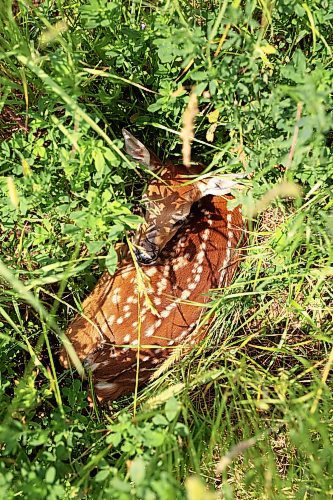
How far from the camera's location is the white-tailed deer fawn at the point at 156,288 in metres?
2.64

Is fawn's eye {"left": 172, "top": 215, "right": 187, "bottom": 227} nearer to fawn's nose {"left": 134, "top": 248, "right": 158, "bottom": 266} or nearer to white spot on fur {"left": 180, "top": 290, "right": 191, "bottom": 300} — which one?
fawn's nose {"left": 134, "top": 248, "right": 158, "bottom": 266}

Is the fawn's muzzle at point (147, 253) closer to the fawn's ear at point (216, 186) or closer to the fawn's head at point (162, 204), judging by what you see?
the fawn's head at point (162, 204)

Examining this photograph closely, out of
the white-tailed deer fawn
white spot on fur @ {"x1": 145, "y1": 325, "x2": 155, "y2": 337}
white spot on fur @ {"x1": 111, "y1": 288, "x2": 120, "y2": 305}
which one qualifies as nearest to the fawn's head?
the white-tailed deer fawn

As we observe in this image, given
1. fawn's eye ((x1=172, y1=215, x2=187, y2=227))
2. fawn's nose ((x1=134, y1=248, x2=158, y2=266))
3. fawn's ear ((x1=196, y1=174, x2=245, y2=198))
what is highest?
fawn's ear ((x1=196, y1=174, x2=245, y2=198))

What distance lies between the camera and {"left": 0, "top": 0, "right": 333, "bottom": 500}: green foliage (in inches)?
75.8

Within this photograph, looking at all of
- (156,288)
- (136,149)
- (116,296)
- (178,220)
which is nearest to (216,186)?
(178,220)

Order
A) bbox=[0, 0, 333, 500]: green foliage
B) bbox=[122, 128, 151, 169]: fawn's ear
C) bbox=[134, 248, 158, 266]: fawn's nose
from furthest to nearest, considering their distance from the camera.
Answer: bbox=[134, 248, 158, 266]: fawn's nose < bbox=[122, 128, 151, 169]: fawn's ear < bbox=[0, 0, 333, 500]: green foliage

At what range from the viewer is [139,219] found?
Answer: 2135 millimetres

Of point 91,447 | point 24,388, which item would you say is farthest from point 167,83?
point 91,447

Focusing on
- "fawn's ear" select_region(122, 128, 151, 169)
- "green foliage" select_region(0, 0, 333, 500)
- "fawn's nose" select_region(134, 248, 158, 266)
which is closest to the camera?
"green foliage" select_region(0, 0, 333, 500)

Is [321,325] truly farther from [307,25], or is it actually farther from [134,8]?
[134,8]

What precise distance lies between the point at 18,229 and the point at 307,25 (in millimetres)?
1457

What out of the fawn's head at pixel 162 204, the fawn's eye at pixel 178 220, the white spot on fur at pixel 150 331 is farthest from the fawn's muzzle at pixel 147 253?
the white spot on fur at pixel 150 331

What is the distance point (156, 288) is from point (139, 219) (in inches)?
24.7
